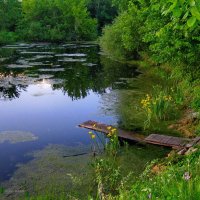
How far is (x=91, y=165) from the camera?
11.4 m

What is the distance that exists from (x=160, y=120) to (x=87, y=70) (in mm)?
17389

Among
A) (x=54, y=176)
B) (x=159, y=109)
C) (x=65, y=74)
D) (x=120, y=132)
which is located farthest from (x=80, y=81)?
(x=54, y=176)

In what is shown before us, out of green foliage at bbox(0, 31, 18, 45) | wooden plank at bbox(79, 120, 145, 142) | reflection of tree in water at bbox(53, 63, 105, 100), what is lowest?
reflection of tree in water at bbox(53, 63, 105, 100)

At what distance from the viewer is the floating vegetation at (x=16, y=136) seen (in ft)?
48.0

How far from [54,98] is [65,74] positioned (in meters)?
8.45

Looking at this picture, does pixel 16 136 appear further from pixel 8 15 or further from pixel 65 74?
pixel 8 15

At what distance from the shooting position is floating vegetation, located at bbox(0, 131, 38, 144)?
14.6m

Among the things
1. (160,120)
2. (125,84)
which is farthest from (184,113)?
(125,84)

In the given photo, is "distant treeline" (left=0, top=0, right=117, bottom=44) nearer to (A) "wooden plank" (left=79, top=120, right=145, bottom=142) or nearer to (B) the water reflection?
(B) the water reflection

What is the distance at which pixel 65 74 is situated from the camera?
30609 mm

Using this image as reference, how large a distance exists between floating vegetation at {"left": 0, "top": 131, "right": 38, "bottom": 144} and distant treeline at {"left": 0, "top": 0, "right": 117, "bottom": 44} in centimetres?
5634

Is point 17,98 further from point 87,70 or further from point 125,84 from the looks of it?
point 87,70

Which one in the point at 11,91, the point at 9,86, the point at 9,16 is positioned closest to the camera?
the point at 11,91

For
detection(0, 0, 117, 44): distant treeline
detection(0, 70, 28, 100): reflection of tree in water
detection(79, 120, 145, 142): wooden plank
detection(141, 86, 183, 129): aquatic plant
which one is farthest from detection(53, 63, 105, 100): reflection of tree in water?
detection(0, 0, 117, 44): distant treeline
